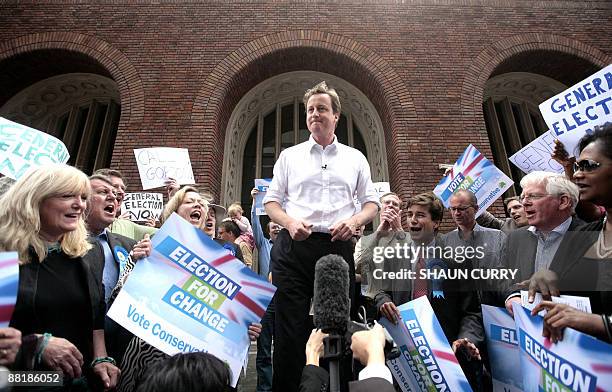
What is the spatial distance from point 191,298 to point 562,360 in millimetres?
A: 1795

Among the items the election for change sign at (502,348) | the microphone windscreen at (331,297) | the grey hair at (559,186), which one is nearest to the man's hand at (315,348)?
the microphone windscreen at (331,297)

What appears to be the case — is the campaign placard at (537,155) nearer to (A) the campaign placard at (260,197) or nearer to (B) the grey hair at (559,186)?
(B) the grey hair at (559,186)

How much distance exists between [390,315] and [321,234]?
2.26 ft

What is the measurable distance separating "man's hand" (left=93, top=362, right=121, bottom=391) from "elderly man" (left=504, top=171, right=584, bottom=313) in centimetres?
214

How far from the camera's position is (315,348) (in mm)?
1370

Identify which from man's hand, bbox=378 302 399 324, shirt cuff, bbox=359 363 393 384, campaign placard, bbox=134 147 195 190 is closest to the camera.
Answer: shirt cuff, bbox=359 363 393 384

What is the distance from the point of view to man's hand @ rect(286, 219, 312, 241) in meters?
2.02

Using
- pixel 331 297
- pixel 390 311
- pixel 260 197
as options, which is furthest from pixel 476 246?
Result: pixel 260 197

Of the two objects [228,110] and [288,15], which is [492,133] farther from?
[228,110]

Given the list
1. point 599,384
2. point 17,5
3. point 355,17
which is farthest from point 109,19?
point 599,384

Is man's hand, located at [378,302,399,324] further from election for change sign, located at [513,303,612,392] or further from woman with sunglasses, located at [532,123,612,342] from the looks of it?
woman with sunglasses, located at [532,123,612,342]

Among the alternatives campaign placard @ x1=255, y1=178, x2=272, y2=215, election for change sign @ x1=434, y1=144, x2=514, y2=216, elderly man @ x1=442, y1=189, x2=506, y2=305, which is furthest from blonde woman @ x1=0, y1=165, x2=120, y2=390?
election for change sign @ x1=434, y1=144, x2=514, y2=216

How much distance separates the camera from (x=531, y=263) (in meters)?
2.30

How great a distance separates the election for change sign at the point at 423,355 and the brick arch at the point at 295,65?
5257 millimetres
